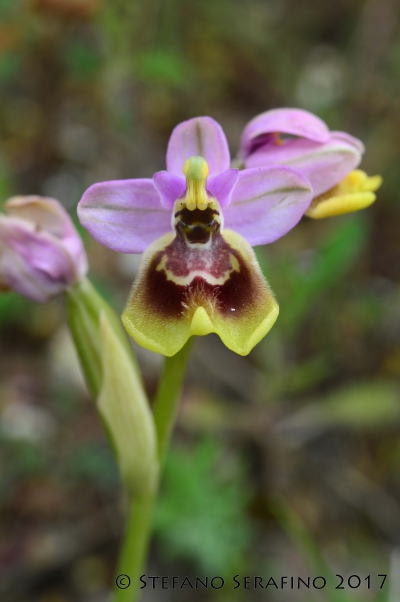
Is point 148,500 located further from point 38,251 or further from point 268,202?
point 268,202

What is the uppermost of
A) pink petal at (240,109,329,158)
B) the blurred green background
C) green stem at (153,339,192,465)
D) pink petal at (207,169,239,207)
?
pink petal at (240,109,329,158)

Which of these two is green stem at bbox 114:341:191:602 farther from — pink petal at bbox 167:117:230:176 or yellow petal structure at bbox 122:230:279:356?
pink petal at bbox 167:117:230:176

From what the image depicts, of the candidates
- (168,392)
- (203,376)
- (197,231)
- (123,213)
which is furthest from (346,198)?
(203,376)

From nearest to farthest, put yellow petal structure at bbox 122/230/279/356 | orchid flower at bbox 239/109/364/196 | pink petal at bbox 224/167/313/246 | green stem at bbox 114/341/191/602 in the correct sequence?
yellow petal structure at bbox 122/230/279/356, pink petal at bbox 224/167/313/246, orchid flower at bbox 239/109/364/196, green stem at bbox 114/341/191/602

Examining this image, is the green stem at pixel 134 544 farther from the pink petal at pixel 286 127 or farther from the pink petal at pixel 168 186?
the pink petal at pixel 286 127

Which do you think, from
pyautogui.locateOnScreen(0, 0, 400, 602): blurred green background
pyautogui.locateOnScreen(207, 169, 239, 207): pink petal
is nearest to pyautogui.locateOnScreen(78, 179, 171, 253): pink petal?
pyautogui.locateOnScreen(207, 169, 239, 207): pink petal

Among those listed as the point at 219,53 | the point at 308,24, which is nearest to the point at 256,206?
the point at 219,53
